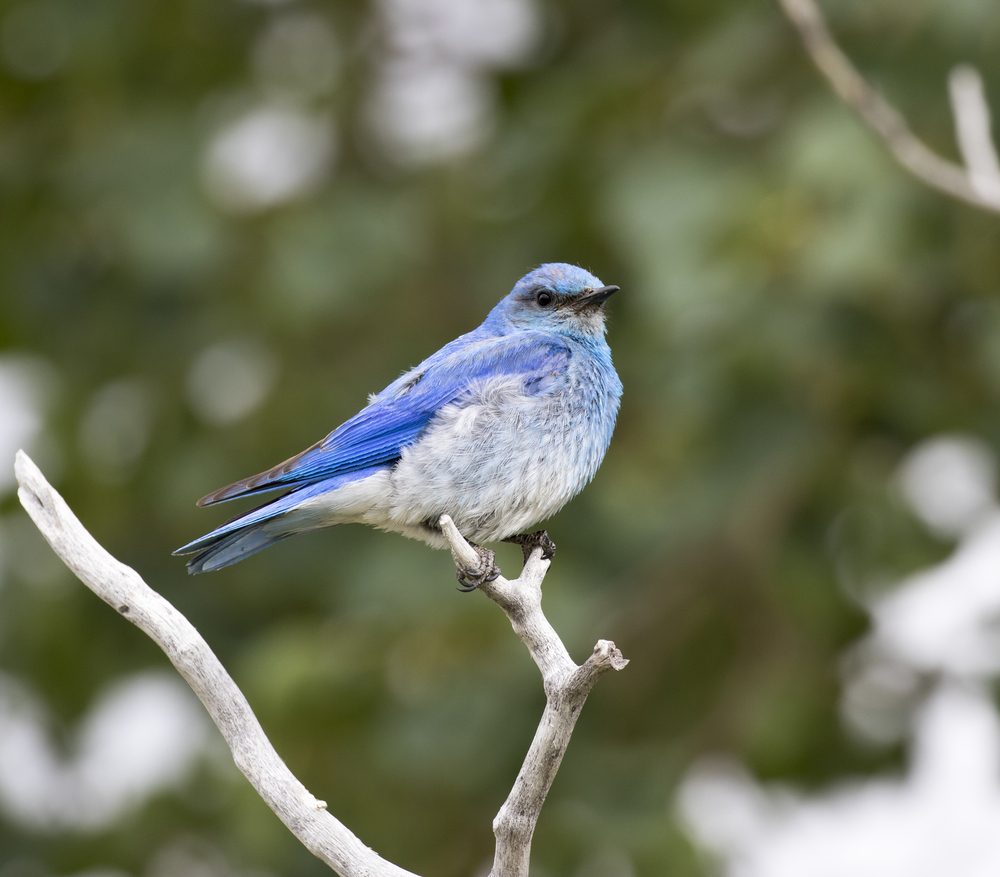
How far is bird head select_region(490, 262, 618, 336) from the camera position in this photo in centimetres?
540

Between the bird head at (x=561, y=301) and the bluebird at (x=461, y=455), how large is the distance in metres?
0.23

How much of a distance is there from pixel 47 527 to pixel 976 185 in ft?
7.47

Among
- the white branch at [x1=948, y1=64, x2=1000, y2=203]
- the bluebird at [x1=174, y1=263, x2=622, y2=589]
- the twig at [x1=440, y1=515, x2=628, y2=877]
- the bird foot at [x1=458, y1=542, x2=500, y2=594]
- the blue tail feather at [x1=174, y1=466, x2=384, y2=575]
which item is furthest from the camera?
the bluebird at [x1=174, y1=263, x2=622, y2=589]

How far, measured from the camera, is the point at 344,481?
4762mm

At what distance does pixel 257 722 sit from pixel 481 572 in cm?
81

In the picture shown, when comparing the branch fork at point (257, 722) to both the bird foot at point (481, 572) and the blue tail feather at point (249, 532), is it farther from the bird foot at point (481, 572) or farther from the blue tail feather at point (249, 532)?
the blue tail feather at point (249, 532)

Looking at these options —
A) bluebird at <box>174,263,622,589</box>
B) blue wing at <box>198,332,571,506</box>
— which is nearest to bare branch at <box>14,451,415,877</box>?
bluebird at <box>174,263,622,589</box>

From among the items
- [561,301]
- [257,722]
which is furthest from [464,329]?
[257,722]

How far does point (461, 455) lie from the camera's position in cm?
478

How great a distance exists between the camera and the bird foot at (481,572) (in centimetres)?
413

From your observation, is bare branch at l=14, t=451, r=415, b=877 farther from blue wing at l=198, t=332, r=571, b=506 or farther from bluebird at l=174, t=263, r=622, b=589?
blue wing at l=198, t=332, r=571, b=506

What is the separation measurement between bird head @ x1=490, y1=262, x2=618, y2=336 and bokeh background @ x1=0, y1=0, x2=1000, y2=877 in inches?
17.5

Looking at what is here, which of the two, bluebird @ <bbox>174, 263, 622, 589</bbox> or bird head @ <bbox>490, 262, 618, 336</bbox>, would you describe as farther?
bird head @ <bbox>490, 262, 618, 336</bbox>

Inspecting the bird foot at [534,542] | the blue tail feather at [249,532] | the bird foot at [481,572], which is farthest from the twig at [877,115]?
the blue tail feather at [249,532]
